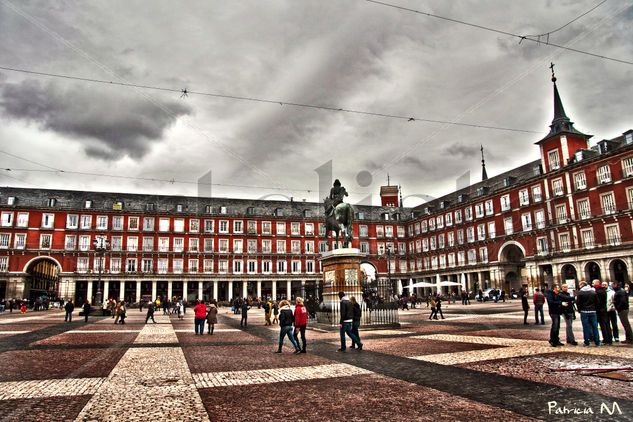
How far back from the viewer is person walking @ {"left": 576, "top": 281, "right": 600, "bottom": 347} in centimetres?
999

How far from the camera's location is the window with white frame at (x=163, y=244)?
59.0 m

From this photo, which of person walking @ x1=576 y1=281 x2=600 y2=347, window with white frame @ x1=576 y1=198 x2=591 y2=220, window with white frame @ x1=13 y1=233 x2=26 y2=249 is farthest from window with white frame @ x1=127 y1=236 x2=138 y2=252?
person walking @ x1=576 y1=281 x2=600 y2=347

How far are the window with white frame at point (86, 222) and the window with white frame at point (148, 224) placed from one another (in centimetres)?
661

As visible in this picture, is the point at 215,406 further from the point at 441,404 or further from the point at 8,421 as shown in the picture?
the point at 441,404

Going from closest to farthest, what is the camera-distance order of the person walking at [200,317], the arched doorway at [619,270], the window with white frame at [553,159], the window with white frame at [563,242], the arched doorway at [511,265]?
1. the person walking at [200,317]
2. the arched doorway at [619,270]
3. the window with white frame at [563,242]
4. the window with white frame at [553,159]
5. the arched doorway at [511,265]

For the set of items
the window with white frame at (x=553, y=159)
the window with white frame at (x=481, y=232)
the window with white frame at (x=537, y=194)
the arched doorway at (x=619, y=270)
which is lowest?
the arched doorway at (x=619, y=270)

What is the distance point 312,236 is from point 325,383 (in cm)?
5962

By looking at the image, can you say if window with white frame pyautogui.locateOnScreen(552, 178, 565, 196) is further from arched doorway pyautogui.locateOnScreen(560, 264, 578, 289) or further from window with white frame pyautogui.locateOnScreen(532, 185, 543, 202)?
arched doorway pyautogui.locateOnScreen(560, 264, 578, 289)

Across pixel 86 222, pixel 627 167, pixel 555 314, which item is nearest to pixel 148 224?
pixel 86 222

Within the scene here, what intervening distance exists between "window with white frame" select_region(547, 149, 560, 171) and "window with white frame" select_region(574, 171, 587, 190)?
2444mm

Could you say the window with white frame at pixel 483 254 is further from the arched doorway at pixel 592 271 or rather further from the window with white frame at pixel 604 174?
the window with white frame at pixel 604 174

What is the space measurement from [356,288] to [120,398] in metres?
11.6

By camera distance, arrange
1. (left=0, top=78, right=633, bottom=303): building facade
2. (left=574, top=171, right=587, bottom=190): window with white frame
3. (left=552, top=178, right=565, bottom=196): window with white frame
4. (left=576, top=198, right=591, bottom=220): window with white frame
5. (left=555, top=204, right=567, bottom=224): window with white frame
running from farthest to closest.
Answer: (left=552, top=178, right=565, bottom=196): window with white frame, (left=555, top=204, right=567, bottom=224): window with white frame, (left=574, top=171, right=587, bottom=190): window with white frame, (left=576, top=198, right=591, bottom=220): window with white frame, (left=0, top=78, right=633, bottom=303): building facade

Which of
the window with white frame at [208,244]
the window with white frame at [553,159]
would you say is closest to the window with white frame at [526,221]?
the window with white frame at [553,159]
